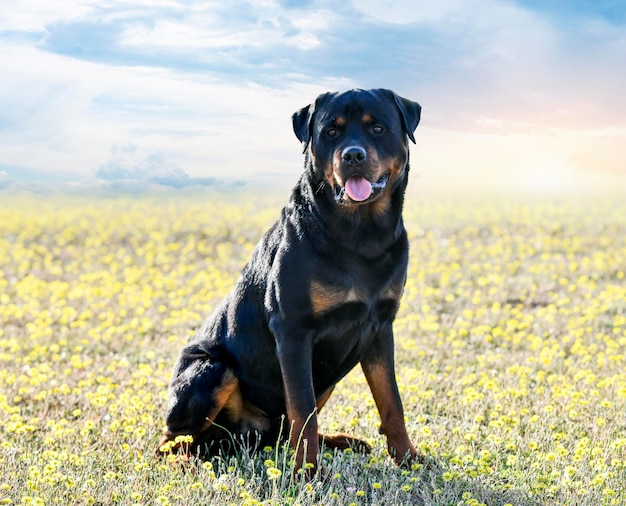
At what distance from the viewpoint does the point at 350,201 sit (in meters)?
3.81

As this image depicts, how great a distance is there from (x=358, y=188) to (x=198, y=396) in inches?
52.7

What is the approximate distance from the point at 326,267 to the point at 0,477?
206 cm

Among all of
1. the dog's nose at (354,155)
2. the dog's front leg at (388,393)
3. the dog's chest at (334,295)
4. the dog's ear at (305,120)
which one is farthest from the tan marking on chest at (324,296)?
the dog's ear at (305,120)

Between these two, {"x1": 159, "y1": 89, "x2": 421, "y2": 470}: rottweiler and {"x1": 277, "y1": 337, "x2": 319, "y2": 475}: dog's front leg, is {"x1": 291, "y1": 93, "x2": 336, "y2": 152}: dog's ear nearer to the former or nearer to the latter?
{"x1": 159, "y1": 89, "x2": 421, "y2": 470}: rottweiler

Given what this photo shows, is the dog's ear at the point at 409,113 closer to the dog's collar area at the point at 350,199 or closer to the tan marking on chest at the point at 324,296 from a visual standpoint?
the dog's collar area at the point at 350,199

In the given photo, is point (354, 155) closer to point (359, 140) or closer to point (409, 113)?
point (359, 140)

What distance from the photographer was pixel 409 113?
4.11 metres

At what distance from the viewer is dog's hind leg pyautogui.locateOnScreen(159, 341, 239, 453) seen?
399 cm

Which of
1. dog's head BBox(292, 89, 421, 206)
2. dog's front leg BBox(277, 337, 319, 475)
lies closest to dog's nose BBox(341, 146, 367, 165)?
dog's head BBox(292, 89, 421, 206)

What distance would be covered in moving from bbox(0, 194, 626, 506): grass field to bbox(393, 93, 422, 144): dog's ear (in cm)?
172

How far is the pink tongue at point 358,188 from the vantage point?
3795 millimetres

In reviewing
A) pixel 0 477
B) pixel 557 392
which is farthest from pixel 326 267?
pixel 557 392

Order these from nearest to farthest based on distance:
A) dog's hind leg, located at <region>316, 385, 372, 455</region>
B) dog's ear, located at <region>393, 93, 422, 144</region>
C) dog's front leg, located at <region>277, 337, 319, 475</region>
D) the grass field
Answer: dog's front leg, located at <region>277, 337, 319, 475</region> < the grass field < dog's ear, located at <region>393, 93, 422, 144</region> < dog's hind leg, located at <region>316, 385, 372, 455</region>

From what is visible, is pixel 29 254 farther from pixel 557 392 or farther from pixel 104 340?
pixel 557 392
